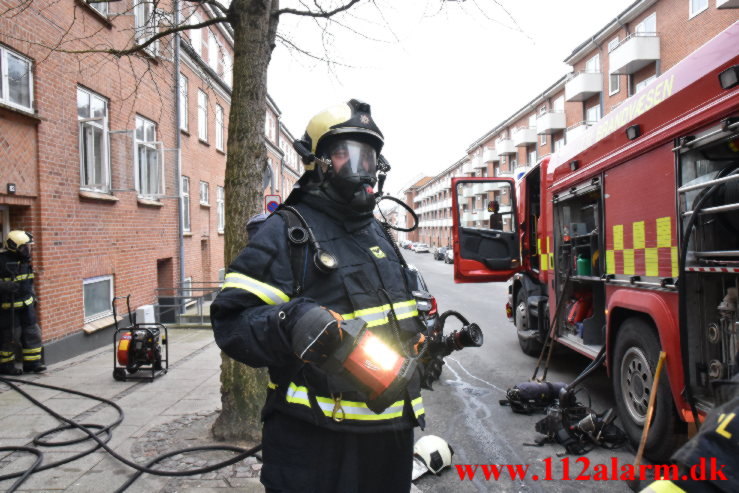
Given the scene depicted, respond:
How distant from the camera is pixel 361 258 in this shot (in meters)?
2.05

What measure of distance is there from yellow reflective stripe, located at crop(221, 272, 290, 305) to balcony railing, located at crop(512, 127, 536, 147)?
41012 mm

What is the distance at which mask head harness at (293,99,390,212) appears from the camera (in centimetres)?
207

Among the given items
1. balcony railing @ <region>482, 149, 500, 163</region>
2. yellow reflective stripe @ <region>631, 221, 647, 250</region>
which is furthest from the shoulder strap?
balcony railing @ <region>482, 149, 500, 163</region>

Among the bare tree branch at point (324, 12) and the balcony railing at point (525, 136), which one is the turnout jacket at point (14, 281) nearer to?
the bare tree branch at point (324, 12)

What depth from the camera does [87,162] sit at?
858 centimetres

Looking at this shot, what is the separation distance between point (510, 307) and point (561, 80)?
30267 millimetres

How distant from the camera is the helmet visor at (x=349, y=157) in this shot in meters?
2.07

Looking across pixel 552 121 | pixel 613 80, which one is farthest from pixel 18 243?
pixel 552 121

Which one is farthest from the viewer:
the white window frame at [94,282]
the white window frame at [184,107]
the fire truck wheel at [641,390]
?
the white window frame at [184,107]

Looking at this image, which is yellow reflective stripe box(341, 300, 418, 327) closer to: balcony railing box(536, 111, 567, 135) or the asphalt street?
the asphalt street

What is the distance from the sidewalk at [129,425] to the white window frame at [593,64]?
99.3 feet

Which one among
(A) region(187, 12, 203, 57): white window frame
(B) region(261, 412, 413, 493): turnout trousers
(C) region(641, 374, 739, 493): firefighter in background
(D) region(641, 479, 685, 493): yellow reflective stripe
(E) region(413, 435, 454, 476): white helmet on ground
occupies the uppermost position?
(A) region(187, 12, 203, 57): white window frame

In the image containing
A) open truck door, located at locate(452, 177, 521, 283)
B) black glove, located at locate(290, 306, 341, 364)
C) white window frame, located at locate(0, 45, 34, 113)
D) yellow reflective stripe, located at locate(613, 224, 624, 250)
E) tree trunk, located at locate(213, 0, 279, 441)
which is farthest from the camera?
open truck door, located at locate(452, 177, 521, 283)

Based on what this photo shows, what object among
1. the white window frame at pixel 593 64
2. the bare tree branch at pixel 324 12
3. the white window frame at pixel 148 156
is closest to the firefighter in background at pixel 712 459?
the bare tree branch at pixel 324 12
